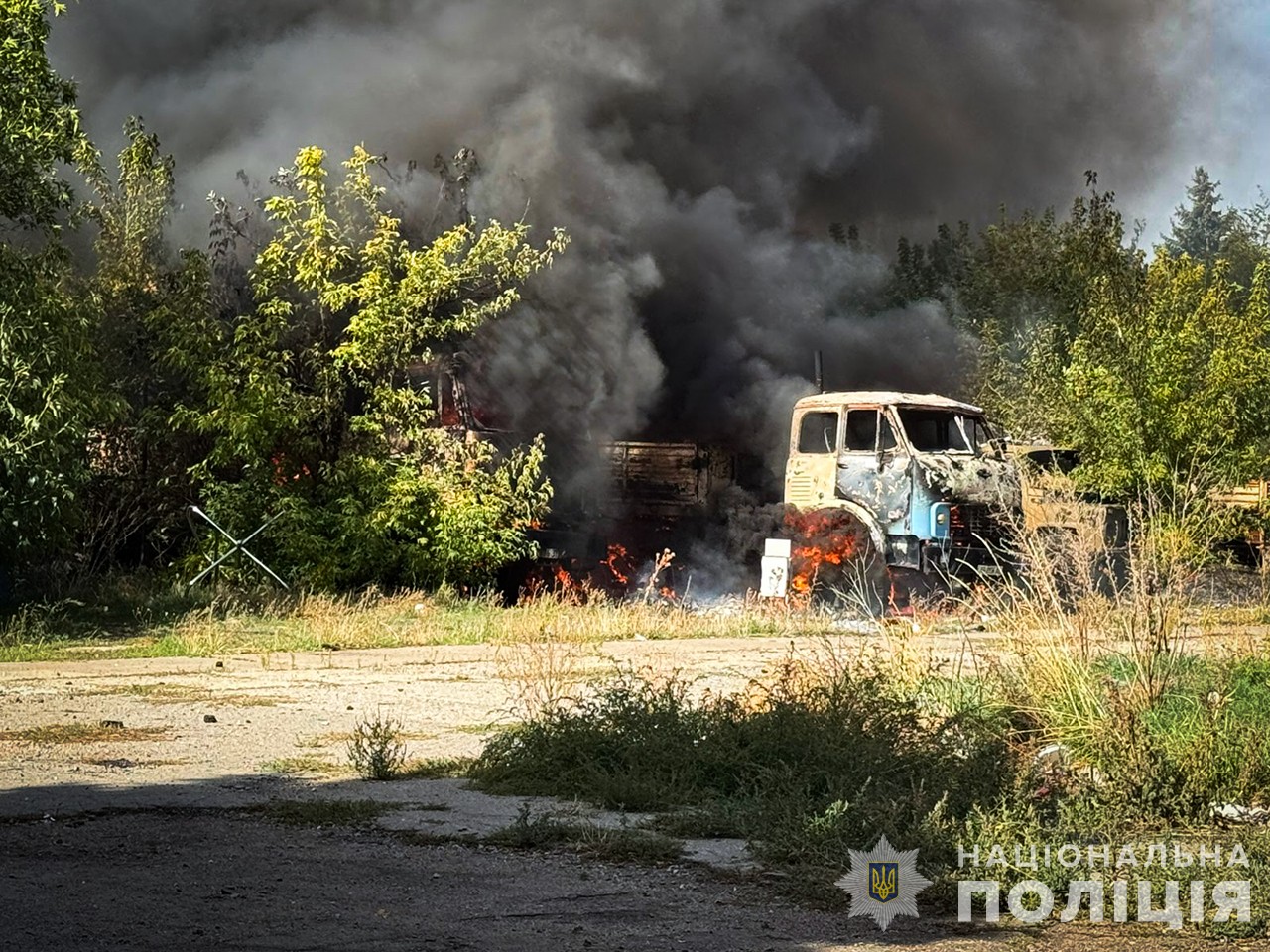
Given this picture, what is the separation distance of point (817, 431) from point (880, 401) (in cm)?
113

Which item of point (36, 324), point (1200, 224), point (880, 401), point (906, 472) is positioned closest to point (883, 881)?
point (36, 324)

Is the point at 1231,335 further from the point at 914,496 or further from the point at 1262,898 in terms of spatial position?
the point at 1262,898

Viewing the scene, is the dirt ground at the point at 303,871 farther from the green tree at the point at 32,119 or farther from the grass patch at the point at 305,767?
the green tree at the point at 32,119

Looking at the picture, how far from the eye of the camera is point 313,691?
1338cm

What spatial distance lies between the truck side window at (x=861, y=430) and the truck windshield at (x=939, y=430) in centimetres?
41

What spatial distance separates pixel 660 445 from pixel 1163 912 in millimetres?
16761

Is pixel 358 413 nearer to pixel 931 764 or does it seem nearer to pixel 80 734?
pixel 80 734

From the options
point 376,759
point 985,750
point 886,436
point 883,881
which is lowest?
point 883,881

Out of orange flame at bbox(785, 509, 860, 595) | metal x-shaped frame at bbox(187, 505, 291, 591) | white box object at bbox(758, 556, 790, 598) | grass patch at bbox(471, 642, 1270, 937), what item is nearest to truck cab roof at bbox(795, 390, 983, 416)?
orange flame at bbox(785, 509, 860, 595)

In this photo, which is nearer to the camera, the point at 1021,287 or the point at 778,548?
the point at 778,548

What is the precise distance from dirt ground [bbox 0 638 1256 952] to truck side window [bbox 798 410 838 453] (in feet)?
35.5

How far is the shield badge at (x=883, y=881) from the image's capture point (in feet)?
21.3

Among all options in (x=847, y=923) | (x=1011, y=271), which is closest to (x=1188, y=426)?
(x=1011, y=271)

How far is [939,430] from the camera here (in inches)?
840
